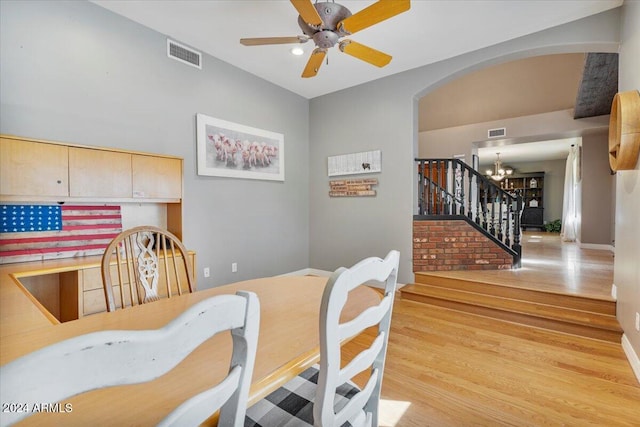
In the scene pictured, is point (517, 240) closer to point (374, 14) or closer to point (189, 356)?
point (374, 14)

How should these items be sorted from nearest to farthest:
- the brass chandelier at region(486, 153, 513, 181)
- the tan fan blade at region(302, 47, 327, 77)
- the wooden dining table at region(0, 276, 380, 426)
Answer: the wooden dining table at region(0, 276, 380, 426)
the tan fan blade at region(302, 47, 327, 77)
the brass chandelier at region(486, 153, 513, 181)

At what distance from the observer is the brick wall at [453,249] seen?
4.05 m

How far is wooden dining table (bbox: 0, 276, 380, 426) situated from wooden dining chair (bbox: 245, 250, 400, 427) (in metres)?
0.13

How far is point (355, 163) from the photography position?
4.46 meters

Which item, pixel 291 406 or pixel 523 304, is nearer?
pixel 291 406

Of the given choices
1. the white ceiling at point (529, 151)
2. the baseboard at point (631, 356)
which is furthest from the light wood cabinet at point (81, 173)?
the white ceiling at point (529, 151)

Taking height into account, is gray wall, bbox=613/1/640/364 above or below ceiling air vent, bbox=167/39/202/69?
below

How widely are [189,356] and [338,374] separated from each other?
439mm

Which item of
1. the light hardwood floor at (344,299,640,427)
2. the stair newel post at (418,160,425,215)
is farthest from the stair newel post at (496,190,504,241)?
the light hardwood floor at (344,299,640,427)

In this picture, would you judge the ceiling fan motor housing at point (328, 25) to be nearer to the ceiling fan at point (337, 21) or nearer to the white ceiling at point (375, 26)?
the ceiling fan at point (337, 21)

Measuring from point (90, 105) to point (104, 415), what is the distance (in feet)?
9.65

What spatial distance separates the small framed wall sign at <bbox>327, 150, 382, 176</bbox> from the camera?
426 centimetres

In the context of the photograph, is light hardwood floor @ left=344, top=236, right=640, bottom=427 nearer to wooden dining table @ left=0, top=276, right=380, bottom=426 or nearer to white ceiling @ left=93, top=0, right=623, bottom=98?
wooden dining table @ left=0, top=276, right=380, bottom=426

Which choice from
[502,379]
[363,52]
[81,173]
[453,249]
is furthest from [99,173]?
[453,249]
